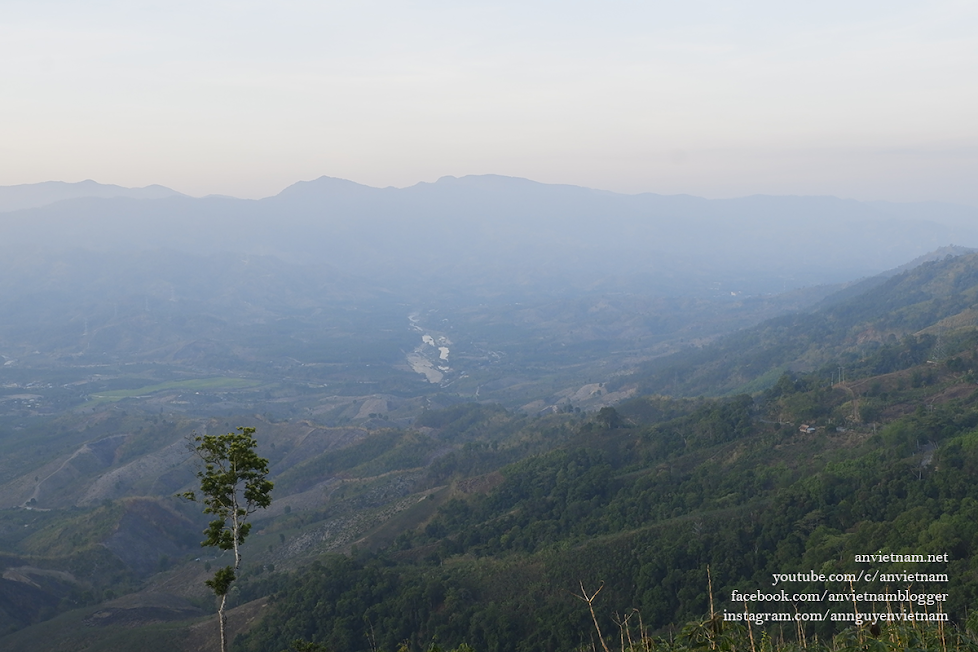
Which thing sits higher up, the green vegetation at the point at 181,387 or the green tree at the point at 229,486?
the green tree at the point at 229,486

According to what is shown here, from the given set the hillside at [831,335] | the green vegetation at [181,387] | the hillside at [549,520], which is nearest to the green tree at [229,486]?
the hillside at [549,520]

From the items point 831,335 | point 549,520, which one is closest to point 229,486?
point 549,520

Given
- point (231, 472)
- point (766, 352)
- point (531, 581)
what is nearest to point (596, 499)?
point (531, 581)

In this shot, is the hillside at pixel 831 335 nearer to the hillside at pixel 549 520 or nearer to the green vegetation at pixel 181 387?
the hillside at pixel 549 520

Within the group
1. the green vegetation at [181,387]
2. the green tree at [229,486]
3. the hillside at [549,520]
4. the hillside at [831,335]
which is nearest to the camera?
the green tree at [229,486]

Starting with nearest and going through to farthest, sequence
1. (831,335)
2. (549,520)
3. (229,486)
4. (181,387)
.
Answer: (229,486)
(549,520)
(831,335)
(181,387)

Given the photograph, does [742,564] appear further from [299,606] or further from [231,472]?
[231,472]

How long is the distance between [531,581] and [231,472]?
2495cm

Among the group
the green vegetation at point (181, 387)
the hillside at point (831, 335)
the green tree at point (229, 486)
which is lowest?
the green vegetation at point (181, 387)

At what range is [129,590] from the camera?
60.5 metres

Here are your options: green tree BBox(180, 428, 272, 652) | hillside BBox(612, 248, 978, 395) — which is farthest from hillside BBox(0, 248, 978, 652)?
green tree BBox(180, 428, 272, 652)

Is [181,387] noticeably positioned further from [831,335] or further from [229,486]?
[229,486]

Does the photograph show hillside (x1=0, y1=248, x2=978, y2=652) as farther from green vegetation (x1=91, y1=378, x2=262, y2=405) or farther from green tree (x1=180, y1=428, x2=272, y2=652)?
green vegetation (x1=91, y1=378, x2=262, y2=405)

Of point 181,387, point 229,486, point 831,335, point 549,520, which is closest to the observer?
point 229,486
